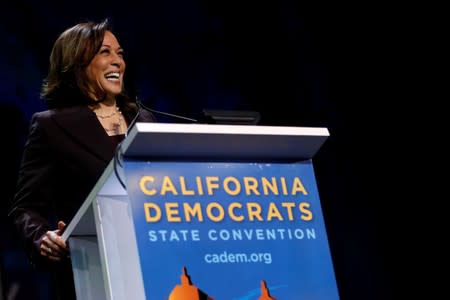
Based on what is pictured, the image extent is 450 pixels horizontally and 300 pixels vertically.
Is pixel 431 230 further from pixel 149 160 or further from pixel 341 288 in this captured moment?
pixel 149 160

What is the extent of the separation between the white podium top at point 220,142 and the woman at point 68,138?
1.50 feet

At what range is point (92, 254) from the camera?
1.46 meters

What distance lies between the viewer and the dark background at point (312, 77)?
3.12 m

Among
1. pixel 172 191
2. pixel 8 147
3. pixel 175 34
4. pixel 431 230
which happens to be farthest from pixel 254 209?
pixel 175 34

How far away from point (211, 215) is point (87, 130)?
70cm

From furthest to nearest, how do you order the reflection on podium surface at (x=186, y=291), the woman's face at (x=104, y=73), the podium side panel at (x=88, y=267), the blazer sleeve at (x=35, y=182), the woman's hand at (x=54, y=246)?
the woman's face at (x=104, y=73), the blazer sleeve at (x=35, y=182), the woman's hand at (x=54, y=246), the podium side panel at (x=88, y=267), the reflection on podium surface at (x=186, y=291)

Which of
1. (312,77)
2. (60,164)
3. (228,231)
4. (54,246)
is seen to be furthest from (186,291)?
(312,77)

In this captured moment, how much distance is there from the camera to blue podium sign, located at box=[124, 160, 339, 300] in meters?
1.19

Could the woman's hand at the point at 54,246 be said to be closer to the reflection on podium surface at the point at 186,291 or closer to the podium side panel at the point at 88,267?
the podium side panel at the point at 88,267

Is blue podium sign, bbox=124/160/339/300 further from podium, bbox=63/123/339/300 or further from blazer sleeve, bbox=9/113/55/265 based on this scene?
blazer sleeve, bbox=9/113/55/265

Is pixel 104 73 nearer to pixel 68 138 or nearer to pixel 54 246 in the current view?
pixel 68 138

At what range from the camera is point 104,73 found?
202cm

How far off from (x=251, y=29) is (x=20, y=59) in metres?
1.03

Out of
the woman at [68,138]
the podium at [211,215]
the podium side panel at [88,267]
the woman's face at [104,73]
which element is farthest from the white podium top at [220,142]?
the woman's face at [104,73]
